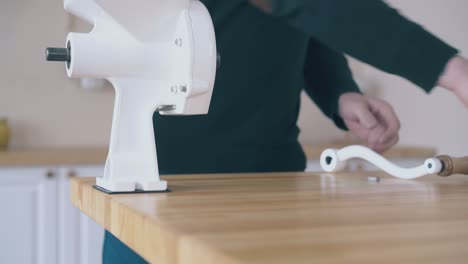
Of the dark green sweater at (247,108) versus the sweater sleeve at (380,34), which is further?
the dark green sweater at (247,108)

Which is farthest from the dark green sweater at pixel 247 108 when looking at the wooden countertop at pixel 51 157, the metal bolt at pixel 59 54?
the wooden countertop at pixel 51 157

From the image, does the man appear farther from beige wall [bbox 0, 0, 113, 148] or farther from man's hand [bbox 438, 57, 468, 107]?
beige wall [bbox 0, 0, 113, 148]

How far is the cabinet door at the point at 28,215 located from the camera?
206 cm

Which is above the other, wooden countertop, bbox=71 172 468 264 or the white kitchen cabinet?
wooden countertop, bbox=71 172 468 264

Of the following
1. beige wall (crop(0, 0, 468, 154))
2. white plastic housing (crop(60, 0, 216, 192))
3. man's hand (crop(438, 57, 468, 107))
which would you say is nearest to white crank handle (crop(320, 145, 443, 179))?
man's hand (crop(438, 57, 468, 107))

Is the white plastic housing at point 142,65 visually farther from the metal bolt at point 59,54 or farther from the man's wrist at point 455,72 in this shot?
the man's wrist at point 455,72

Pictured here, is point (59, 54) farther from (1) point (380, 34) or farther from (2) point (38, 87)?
(2) point (38, 87)

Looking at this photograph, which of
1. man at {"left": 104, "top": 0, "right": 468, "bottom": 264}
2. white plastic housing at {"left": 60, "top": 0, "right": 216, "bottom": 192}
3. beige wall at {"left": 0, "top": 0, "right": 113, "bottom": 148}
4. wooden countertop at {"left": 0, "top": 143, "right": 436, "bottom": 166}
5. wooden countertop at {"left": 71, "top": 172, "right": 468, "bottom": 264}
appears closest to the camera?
wooden countertop at {"left": 71, "top": 172, "right": 468, "bottom": 264}

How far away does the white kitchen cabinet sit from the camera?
2.06 metres

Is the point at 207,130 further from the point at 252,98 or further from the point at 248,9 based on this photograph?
the point at 248,9

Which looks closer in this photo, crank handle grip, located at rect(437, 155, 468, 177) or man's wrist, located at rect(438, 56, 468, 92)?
man's wrist, located at rect(438, 56, 468, 92)

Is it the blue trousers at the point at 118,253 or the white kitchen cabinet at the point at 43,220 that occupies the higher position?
the blue trousers at the point at 118,253

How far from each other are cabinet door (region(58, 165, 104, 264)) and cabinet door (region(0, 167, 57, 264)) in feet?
0.09

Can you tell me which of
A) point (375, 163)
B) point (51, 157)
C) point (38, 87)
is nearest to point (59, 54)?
point (375, 163)
